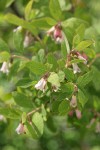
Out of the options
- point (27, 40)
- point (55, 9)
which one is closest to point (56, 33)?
point (55, 9)

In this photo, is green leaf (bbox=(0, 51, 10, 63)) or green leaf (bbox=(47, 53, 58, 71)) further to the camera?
green leaf (bbox=(0, 51, 10, 63))

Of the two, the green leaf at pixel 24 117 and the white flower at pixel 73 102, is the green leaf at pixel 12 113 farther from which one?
the white flower at pixel 73 102

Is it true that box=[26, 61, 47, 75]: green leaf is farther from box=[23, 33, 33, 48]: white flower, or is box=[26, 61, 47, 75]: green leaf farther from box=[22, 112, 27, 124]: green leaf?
box=[23, 33, 33, 48]: white flower

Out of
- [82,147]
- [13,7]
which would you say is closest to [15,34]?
[13,7]

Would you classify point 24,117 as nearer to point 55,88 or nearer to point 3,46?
point 55,88

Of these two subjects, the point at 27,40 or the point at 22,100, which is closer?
the point at 22,100

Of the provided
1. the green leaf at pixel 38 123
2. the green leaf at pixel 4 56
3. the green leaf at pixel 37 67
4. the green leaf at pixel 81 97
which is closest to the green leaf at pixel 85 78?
the green leaf at pixel 81 97

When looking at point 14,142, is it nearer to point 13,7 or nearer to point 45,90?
point 13,7

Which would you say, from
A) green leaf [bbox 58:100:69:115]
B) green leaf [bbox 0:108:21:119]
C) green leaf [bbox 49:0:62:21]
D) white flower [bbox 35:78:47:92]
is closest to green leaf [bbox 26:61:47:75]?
white flower [bbox 35:78:47:92]

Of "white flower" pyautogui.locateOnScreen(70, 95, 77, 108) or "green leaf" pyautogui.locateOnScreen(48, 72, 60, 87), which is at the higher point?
"green leaf" pyautogui.locateOnScreen(48, 72, 60, 87)
